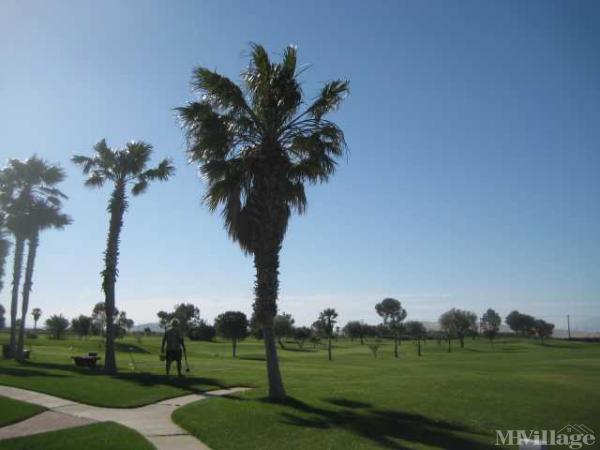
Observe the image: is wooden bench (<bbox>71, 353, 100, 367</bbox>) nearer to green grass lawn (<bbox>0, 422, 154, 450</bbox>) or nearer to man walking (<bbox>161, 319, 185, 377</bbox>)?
man walking (<bbox>161, 319, 185, 377</bbox>)

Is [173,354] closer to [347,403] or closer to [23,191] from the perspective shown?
[347,403]

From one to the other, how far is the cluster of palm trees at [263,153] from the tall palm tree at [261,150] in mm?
28

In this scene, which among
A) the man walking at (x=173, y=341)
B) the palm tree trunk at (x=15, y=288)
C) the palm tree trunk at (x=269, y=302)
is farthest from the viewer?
the palm tree trunk at (x=15, y=288)

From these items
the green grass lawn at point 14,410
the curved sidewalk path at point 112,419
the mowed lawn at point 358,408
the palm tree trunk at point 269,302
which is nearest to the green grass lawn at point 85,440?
the curved sidewalk path at point 112,419

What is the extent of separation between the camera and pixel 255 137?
16984mm

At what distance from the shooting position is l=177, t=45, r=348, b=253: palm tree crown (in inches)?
629

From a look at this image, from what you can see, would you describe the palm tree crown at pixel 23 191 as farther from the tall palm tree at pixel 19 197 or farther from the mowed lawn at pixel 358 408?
the mowed lawn at pixel 358 408

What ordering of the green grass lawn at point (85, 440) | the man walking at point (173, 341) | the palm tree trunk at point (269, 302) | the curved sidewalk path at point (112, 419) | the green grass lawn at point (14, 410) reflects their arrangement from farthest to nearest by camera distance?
the man walking at point (173, 341) → the palm tree trunk at point (269, 302) → the green grass lawn at point (14, 410) → the curved sidewalk path at point (112, 419) → the green grass lawn at point (85, 440)

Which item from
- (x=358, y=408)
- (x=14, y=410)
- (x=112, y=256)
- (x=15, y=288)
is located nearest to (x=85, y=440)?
(x=14, y=410)

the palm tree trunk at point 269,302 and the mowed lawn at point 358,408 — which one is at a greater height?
the palm tree trunk at point 269,302

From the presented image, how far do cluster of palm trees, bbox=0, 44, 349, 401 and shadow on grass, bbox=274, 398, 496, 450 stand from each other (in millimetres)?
2016

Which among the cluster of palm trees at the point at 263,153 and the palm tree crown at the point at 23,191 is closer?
the cluster of palm trees at the point at 263,153

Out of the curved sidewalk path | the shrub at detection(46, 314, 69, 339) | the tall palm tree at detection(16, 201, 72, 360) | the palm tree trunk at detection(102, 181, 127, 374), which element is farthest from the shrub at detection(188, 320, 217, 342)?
the curved sidewalk path

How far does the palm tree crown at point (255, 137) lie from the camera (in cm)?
1598
